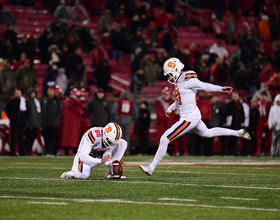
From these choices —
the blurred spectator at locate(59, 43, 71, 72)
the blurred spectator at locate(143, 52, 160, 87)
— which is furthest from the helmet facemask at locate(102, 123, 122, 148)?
the blurred spectator at locate(143, 52, 160, 87)

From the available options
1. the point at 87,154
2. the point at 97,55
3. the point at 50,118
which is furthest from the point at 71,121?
the point at 87,154

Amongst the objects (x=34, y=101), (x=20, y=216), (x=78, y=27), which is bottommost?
(x=20, y=216)

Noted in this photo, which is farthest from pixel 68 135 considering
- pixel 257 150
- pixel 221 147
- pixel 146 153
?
pixel 257 150

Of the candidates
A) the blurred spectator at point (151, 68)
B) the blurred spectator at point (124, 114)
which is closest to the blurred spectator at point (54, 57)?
the blurred spectator at point (124, 114)

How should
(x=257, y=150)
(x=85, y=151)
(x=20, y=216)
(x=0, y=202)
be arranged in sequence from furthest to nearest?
(x=257, y=150)
(x=85, y=151)
(x=0, y=202)
(x=20, y=216)

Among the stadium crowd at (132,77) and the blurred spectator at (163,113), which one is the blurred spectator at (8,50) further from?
the blurred spectator at (163,113)

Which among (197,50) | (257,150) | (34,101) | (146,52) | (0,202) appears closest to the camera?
(0,202)

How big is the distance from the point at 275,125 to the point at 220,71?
5.09 metres

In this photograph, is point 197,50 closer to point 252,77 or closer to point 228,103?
point 252,77

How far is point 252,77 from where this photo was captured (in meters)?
21.0

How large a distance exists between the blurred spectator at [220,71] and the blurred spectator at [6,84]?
7.37 meters

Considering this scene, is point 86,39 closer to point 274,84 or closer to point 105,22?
point 105,22

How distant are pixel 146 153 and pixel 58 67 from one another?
3.90 metres

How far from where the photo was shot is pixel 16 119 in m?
15.8
